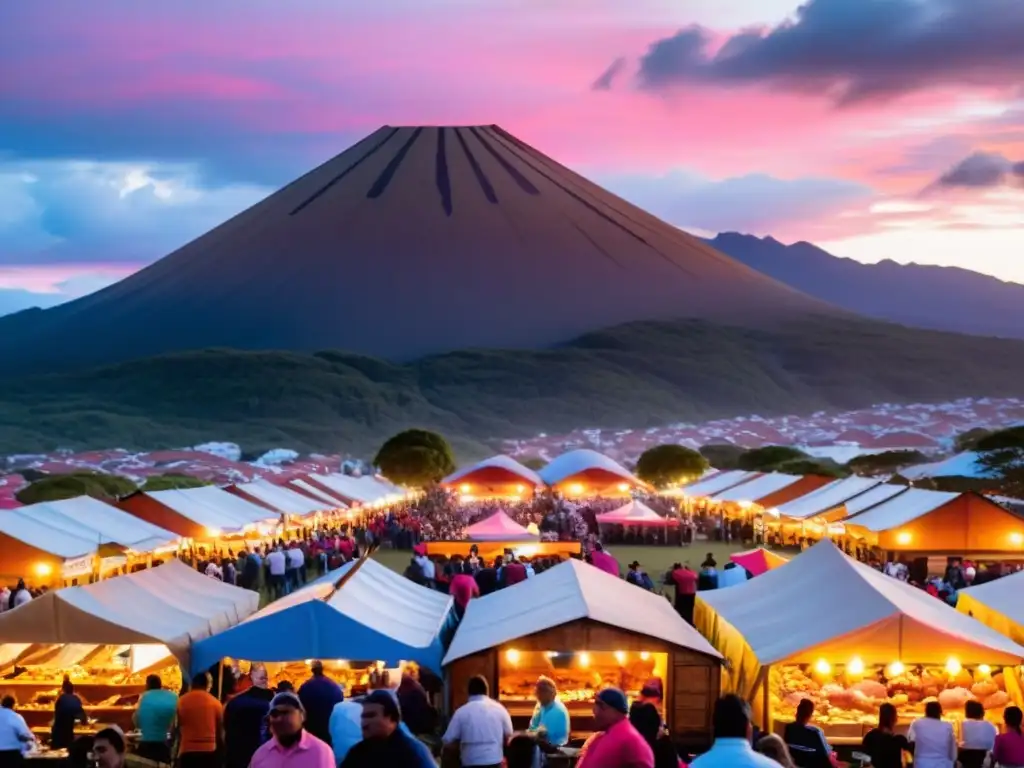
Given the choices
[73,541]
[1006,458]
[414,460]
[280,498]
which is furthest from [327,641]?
[414,460]

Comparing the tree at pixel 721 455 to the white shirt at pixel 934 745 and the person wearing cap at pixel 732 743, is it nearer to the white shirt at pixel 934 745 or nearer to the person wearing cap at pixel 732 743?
the white shirt at pixel 934 745

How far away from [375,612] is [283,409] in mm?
108995

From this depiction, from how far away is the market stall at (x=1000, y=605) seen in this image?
39.9 feet

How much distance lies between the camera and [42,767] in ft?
31.8

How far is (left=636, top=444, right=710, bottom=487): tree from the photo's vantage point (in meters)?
57.6

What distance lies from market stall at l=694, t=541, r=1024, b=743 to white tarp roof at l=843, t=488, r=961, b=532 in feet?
39.0

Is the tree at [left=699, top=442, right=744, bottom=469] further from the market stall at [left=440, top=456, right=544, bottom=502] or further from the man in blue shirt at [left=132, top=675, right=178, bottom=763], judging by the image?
the man in blue shirt at [left=132, top=675, right=178, bottom=763]

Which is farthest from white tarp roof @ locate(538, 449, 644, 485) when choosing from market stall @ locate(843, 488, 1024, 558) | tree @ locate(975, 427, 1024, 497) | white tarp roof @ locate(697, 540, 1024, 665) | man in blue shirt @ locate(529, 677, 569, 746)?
man in blue shirt @ locate(529, 677, 569, 746)

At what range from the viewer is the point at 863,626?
10.7m

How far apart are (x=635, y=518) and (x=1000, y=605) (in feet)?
64.8

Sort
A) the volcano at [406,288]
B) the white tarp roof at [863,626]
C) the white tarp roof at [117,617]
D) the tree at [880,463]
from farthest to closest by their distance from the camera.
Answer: the volcano at [406,288], the tree at [880,463], the white tarp roof at [117,617], the white tarp roof at [863,626]

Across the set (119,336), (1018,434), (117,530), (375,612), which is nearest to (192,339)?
(119,336)

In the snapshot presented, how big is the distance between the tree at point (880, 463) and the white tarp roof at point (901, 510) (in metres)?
31.4

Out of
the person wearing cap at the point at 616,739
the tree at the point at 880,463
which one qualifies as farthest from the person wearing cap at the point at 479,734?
the tree at the point at 880,463
